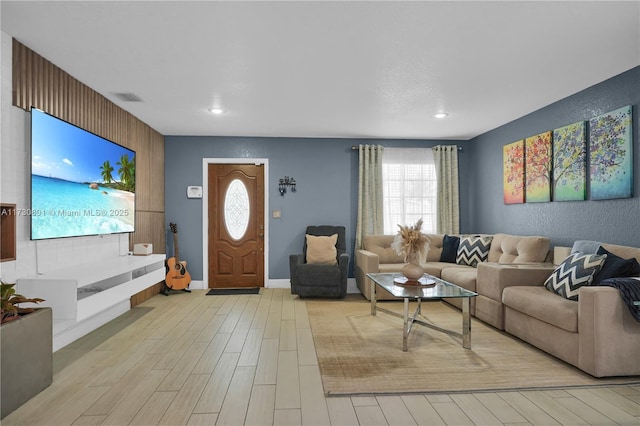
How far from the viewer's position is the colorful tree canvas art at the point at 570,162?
3961 millimetres

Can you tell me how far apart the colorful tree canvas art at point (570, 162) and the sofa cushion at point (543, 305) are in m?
1.20

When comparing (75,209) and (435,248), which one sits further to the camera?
(435,248)

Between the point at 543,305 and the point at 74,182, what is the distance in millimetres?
4070

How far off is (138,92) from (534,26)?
3.55m

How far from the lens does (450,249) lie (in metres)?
5.71

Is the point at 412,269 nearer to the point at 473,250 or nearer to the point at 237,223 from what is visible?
the point at 473,250

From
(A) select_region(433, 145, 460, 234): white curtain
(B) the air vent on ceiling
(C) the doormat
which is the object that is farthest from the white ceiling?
(C) the doormat

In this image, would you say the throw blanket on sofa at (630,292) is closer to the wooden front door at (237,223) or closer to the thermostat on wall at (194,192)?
the wooden front door at (237,223)

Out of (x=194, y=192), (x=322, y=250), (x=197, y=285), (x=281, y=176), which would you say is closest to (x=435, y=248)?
(x=322, y=250)

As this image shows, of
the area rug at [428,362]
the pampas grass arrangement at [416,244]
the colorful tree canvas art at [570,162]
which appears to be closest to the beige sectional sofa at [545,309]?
the area rug at [428,362]

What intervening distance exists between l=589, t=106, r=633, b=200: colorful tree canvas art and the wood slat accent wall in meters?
4.89

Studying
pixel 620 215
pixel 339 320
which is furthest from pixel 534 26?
pixel 339 320

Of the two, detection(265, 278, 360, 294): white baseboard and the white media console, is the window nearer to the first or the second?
detection(265, 278, 360, 294): white baseboard

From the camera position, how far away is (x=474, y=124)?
5391 millimetres
